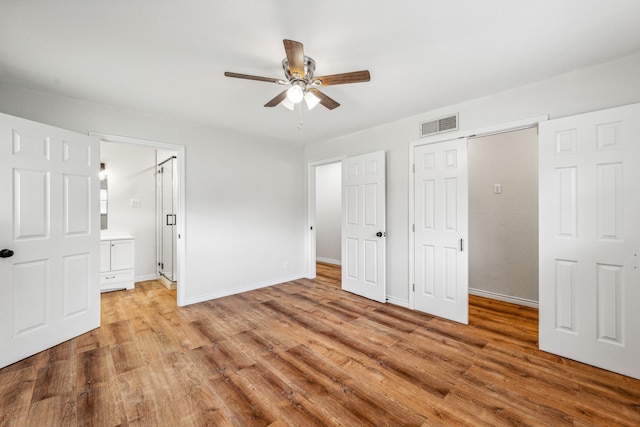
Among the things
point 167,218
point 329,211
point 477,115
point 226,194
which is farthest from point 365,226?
point 167,218

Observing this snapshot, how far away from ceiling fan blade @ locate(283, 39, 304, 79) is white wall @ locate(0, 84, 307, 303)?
2.43m

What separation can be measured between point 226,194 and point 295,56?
109 inches

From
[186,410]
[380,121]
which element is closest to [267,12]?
[380,121]

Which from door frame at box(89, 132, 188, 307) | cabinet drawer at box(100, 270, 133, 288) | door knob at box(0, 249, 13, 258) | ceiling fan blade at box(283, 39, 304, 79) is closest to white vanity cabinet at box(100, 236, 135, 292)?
cabinet drawer at box(100, 270, 133, 288)

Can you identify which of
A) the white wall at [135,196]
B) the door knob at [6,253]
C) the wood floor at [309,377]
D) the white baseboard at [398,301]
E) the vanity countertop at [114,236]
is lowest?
the wood floor at [309,377]

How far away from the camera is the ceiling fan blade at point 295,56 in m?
1.55

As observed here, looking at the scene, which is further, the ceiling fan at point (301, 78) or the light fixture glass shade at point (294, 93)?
the light fixture glass shade at point (294, 93)

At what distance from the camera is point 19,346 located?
2273 millimetres

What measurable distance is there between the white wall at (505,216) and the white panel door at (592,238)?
4.32 feet

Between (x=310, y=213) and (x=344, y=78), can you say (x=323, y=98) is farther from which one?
(x=310, y=213)

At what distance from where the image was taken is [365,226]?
3953 millimetres

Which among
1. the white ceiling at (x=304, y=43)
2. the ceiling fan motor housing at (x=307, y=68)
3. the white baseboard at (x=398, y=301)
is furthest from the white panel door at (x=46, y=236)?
the white baseboard at (x=398, y=301)

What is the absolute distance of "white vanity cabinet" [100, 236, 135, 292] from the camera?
4.07m

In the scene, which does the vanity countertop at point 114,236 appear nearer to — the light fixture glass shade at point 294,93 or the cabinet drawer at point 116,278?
the cabinet drawer at point 116,278
